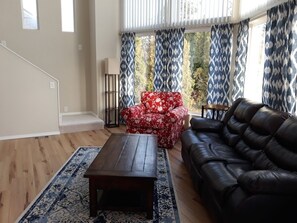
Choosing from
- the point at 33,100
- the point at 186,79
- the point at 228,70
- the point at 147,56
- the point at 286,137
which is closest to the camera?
the point at 286,137

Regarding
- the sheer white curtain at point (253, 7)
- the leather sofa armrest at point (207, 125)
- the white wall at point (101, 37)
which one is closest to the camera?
the sheer white curtain at point (253, 7)

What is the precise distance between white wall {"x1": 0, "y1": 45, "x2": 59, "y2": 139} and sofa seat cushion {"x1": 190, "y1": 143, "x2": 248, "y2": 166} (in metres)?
3.29

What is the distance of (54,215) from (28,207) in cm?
34

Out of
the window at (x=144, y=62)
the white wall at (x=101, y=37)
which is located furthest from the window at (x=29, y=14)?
the window at (x=144, y=62)

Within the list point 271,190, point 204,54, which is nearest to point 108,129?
point 204,54

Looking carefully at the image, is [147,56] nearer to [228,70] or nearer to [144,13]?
[144,13]

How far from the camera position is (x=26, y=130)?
4953 millimetres

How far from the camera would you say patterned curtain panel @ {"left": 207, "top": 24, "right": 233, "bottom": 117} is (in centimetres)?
457

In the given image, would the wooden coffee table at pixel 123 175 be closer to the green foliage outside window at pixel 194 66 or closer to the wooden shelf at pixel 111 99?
the green foliage outside window at pixel 194 66

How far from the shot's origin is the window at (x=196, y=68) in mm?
5137

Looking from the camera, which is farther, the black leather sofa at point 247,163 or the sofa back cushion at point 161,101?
the sofa back cushion at point 161,101

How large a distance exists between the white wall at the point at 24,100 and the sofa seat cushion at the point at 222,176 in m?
3.68

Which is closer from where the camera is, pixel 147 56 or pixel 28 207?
pixel 28 207

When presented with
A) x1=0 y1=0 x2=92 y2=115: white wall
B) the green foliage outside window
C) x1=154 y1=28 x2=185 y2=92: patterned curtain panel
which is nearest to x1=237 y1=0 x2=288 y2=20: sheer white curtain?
the green foliage outside window
